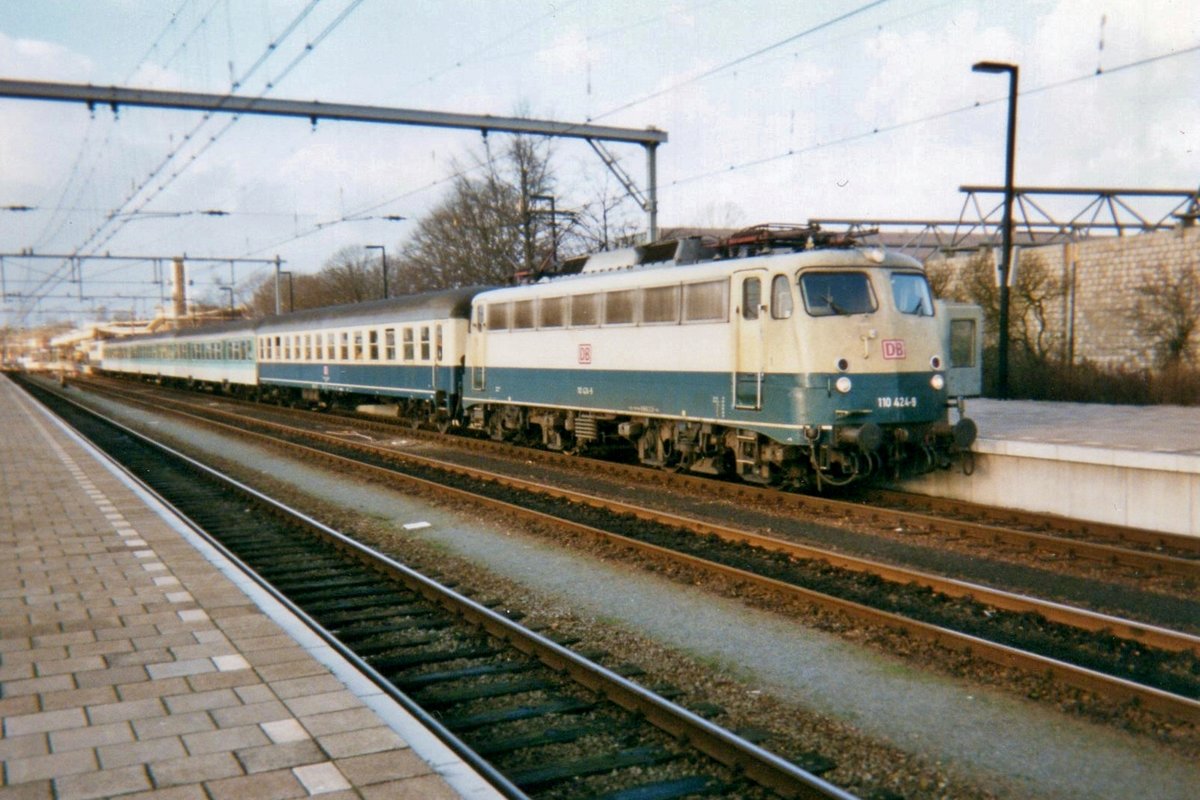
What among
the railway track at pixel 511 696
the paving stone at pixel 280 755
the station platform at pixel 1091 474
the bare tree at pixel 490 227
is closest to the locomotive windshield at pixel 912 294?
the station platform at pixel 1091 474

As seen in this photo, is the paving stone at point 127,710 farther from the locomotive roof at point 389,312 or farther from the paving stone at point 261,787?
the locomotive roof at point 389,312

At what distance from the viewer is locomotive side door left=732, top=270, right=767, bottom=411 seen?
1295cm

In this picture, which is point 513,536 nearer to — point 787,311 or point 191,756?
point 787,311

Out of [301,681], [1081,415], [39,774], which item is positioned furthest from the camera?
[1081,415]

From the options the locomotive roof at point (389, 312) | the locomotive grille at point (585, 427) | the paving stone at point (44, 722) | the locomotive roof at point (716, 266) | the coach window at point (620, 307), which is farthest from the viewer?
the locomotive roof at point (389, 312)

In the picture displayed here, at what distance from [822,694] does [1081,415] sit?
47.1ft

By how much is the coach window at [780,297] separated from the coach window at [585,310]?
4.17m

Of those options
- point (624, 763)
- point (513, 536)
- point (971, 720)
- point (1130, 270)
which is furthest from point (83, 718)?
point (1130, 270)

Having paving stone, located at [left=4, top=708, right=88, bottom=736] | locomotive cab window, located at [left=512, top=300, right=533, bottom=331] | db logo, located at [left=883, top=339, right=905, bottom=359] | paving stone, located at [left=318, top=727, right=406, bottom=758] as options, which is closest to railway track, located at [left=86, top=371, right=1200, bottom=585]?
db logo, located at [left=883, top=339, right=905, bottom=359]

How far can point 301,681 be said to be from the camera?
5.52 metres

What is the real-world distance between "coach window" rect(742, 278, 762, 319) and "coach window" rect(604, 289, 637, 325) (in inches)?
102

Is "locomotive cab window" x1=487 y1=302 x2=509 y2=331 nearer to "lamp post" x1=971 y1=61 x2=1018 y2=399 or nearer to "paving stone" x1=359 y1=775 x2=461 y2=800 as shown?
"lamp post" x1=971 y1=61 x2=1018 y2=399

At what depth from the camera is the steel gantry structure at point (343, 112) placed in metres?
15.4

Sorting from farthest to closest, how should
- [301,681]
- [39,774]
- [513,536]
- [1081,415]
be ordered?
[1081,415], [513,536], [301,681], [39,774]
